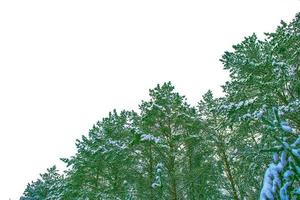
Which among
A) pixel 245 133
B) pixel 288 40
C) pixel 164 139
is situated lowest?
pixel 245 133

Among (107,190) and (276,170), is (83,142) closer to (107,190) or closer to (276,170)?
(107,190)

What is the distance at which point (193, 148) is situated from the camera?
21.5 m

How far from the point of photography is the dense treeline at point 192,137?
16.6 metres

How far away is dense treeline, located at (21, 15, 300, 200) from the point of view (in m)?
16.6

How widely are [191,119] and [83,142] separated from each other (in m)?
9.83

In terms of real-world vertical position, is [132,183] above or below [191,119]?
below

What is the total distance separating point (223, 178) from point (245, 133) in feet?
31.2

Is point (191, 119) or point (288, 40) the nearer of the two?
point (288, 40)

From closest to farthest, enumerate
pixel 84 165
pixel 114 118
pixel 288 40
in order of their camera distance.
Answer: pixel 288 40 < pixel 84 165 < pixel 114 118

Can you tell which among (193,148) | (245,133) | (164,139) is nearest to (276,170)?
(245,133)

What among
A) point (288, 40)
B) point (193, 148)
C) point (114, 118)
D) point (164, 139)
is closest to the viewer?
point (288, 40)

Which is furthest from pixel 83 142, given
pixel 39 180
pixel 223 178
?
pixel 39 180

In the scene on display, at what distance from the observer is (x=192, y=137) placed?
64.3 ft

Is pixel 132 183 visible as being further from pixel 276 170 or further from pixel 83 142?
pixel 276 170
